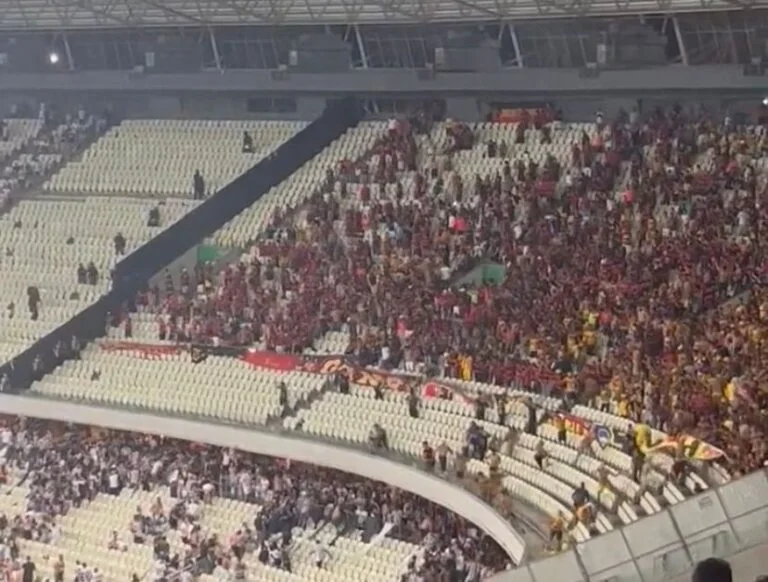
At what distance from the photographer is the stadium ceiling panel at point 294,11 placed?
26.5 m

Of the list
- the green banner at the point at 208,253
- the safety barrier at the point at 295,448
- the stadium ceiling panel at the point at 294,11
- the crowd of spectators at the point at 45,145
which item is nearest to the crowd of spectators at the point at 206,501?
the safety barrier at the point at 295,448

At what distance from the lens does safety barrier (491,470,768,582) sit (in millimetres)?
8742

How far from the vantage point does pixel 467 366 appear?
22.0 metres

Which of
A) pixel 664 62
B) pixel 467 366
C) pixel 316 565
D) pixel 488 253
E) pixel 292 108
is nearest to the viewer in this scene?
pixel 316 565

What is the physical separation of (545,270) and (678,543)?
14335 mm

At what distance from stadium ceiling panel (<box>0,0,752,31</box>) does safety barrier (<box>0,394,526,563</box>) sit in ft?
31.4

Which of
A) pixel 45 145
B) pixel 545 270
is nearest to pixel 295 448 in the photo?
pixel 545 270

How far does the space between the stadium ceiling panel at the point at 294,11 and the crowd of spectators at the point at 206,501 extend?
9848 mm

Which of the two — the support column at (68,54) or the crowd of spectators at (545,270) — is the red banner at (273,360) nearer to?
the crowd of spectators at (545,270)

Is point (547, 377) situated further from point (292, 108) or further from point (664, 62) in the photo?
point (292, 108)

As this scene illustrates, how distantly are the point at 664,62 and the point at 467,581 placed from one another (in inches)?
510

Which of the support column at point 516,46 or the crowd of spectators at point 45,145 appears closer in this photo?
the support column at point 516,46

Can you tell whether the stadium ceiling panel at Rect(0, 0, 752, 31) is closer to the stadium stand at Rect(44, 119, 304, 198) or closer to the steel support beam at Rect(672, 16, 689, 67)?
the steel support beam at Rect(672, 16, 689, 67)

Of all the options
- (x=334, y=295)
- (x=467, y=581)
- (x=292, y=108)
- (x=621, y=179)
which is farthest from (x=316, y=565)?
(x=292, y=108)
